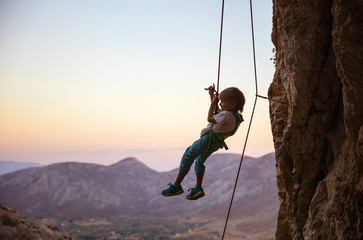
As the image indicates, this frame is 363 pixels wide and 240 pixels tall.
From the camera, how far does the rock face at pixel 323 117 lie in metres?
4.66

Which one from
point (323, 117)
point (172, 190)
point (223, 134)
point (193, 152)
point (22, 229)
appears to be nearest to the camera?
point (323, 117)

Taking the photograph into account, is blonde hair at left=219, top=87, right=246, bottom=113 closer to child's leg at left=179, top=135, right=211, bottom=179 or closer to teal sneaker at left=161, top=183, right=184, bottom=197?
child's leg at left=179, top=135, right=211, bottom=179

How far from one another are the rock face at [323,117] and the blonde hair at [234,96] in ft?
2.78

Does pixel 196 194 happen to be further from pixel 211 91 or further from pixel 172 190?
pixel 211 91

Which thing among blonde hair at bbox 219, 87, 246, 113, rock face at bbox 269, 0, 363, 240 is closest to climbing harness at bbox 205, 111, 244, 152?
blonde hair at bbox 219, 87, 246, 113

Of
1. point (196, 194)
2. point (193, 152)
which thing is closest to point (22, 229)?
point (196, 194)

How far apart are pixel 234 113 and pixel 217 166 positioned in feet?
404

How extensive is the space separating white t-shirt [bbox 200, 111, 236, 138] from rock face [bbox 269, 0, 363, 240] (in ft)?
3.36

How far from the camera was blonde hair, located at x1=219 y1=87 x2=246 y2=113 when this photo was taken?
6.29 m

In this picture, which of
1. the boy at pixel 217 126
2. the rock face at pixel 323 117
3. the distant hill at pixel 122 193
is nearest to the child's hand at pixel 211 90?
the boy at pixel 217 126

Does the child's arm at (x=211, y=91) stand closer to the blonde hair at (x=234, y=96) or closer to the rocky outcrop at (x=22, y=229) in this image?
the blonde hair at (x=234, y=96)

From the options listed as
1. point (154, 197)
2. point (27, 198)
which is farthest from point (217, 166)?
point (27, 198)

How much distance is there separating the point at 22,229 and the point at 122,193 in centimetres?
7408

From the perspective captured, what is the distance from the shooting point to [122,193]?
10806 cm
